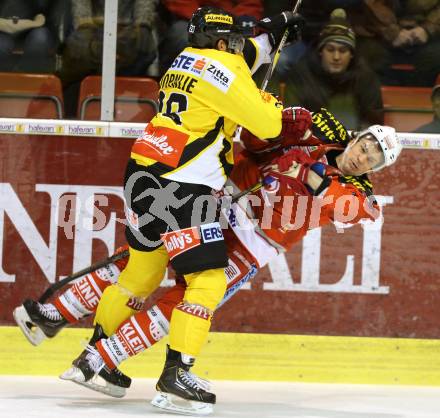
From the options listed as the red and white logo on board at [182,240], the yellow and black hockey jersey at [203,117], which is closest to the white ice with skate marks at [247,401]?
the red and white logo on board at [182,240]

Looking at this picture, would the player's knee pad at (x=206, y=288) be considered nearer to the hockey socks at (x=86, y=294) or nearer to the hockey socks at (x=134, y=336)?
the hockey socks at (x=134, y=336)

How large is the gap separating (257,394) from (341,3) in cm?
167

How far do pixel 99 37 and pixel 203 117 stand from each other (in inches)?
39.5

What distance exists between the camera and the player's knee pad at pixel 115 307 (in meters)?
4.59

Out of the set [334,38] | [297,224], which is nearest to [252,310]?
[297,224]

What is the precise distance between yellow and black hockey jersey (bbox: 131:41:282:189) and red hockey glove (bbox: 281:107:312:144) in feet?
0.33

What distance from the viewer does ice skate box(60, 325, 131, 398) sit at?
4523mm

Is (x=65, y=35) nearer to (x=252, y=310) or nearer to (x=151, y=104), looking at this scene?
(x=151, y=104)

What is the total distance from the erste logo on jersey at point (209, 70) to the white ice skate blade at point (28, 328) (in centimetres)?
115

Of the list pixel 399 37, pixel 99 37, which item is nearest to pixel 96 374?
pixel 99 37

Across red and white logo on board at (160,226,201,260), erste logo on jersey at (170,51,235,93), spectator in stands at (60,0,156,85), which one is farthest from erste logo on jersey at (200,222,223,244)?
spectator in stands at (60,0,156,85)

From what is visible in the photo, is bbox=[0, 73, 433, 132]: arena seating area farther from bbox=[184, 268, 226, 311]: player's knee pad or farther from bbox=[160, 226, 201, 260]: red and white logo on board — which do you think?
bbox=[184, 268, 226, 311]: player's knee pad

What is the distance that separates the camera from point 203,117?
4.36m

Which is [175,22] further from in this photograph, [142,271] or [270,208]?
[142,271]
